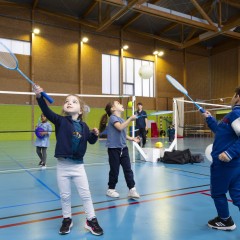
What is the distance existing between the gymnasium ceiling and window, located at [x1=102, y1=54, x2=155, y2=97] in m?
2.46

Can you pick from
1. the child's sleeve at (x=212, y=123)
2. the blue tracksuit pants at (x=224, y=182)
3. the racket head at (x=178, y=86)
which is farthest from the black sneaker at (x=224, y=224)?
the racket head at (x=178, y=86)

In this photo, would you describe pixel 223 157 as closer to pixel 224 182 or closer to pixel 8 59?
pixel 224 182

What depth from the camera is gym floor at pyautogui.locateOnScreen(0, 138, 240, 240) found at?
2.80 metres

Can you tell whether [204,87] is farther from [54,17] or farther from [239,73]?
[54,17]

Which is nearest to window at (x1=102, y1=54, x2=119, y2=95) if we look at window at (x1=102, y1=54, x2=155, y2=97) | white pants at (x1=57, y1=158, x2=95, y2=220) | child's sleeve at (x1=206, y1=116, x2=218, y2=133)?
window at (x1=102, y1=54, x2=155, y2=97)

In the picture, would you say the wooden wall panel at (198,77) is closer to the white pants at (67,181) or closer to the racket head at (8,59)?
the racket head at (8,59)

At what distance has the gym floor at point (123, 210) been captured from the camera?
110 inches

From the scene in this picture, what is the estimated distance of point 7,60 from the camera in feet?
11.4

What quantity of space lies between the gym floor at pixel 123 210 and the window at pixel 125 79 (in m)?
17.2

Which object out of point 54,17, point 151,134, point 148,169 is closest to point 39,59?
point 54,17

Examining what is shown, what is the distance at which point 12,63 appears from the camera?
3.41m

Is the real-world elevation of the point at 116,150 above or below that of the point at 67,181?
above

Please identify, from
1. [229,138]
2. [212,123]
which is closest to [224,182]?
[229,138]

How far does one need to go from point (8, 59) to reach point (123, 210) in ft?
8.12
